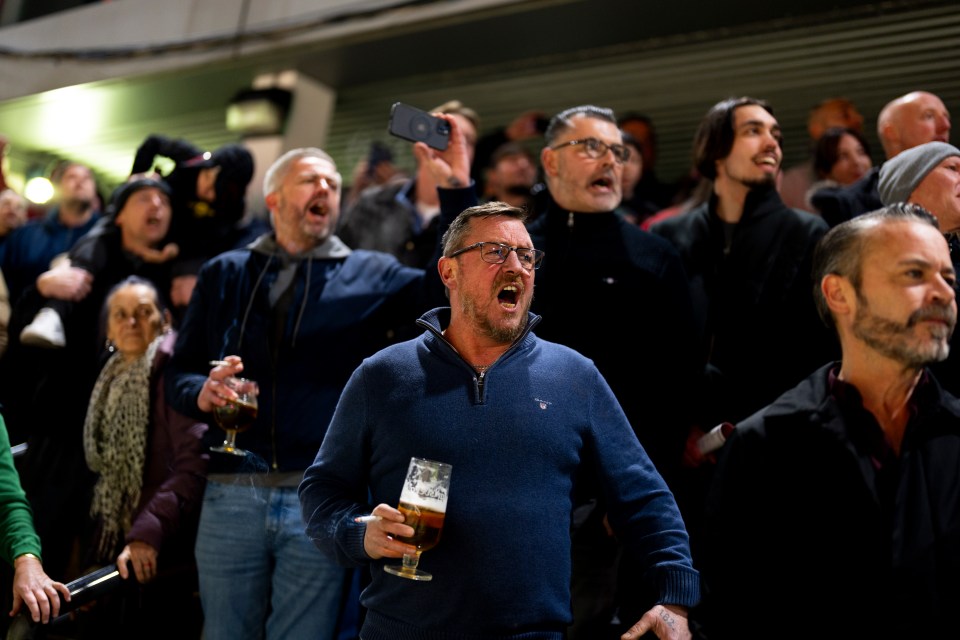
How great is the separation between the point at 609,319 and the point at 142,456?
176 centimetres

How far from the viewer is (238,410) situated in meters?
2.92

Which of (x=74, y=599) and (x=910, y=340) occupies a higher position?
(x=910, y=340)

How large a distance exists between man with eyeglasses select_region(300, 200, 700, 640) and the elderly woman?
104 centimetres

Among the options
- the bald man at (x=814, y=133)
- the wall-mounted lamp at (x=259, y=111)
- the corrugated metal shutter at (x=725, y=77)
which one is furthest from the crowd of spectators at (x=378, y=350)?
the wall-mounted lamp at (x=259, y=111)

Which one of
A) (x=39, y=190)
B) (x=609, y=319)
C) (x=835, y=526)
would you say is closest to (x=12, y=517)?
(x=609, y=319)

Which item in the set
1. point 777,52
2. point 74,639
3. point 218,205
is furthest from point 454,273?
point 777,52

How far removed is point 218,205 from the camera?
15.4 feet

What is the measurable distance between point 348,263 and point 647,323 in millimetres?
1061

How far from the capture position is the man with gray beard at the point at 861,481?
1.90 m

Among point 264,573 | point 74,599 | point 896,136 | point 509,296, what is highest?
point 896,136

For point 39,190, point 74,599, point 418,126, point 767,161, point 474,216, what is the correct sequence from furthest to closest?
point 39,190
point 767,161
point 418,126
point 74,599
point 474,216

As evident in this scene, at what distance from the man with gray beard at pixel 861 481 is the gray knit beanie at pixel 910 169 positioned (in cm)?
82

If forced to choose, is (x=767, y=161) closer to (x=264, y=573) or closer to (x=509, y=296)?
(x=509, y=296)

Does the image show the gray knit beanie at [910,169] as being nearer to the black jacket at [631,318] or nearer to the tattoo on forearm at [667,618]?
the black jacket at [631,318]
